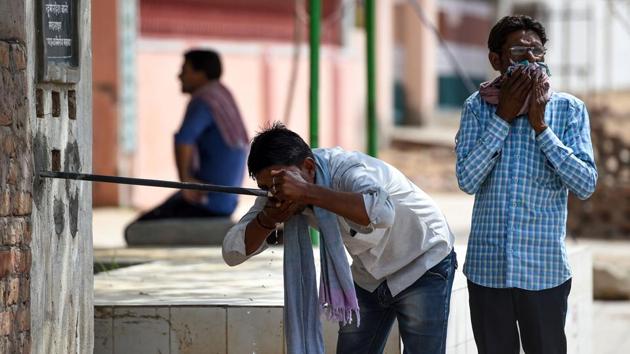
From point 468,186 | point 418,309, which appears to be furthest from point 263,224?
point 468,186

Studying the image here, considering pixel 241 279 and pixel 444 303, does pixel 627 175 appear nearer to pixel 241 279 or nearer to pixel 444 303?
pixel 241 279

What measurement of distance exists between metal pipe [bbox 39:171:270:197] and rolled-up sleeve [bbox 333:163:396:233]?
0.85ft

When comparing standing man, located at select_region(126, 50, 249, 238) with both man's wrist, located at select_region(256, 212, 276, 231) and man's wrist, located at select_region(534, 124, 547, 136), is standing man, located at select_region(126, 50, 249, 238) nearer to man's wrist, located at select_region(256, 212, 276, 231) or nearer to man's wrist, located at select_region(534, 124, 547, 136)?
man's wrist, located at select_region(534, 124, 547, 136)

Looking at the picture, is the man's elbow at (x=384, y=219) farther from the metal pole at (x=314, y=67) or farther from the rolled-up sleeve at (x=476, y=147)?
the metal pole at (x=314, y=67)

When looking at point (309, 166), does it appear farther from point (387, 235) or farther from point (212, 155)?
point (212, 155)

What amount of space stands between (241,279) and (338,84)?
13.8 m

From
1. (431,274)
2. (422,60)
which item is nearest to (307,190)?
(431,274)

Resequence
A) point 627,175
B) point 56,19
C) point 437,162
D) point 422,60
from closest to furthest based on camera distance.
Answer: point 56,19 < point 627,175 < point 437,162 < point 422,60

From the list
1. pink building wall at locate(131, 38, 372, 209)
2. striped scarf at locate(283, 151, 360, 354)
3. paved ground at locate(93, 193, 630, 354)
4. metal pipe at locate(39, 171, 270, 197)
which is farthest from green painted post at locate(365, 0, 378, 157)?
pink building wall at locate(131, 38, 372, 209)

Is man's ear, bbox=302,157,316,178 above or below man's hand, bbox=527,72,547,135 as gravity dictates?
below

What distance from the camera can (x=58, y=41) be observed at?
5023 mm

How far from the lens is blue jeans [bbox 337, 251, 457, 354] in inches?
187

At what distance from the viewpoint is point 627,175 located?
572 inches

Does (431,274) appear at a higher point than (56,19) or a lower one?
lower
